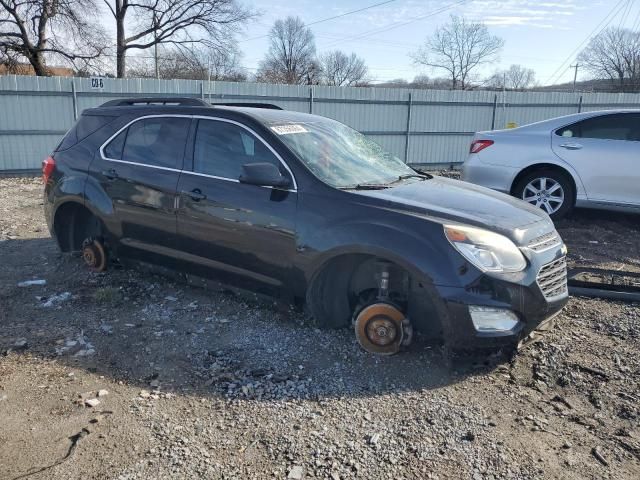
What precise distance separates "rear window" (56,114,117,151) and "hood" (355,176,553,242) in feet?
9.22

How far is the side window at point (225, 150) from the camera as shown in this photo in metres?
4.18

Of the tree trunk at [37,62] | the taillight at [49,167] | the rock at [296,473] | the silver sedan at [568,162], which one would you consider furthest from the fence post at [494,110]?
the tree trunk at [37,62]

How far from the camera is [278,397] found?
3.25 metres

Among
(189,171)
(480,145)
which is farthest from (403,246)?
(480,145)

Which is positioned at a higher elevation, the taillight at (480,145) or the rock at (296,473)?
the taillight at (480,145)

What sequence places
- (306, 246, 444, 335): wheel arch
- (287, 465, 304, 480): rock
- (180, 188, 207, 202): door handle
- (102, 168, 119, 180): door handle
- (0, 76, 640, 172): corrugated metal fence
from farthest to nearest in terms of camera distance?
(0, 76, 640, 172): corrugated metal fence
(102, 168, 119, 180): door handle
(180, 188, 207, 202): door handle
(306, 246, 444, 335): wheel arch
(287, 465, 304, 480): rock

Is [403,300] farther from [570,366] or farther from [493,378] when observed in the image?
[570,366]

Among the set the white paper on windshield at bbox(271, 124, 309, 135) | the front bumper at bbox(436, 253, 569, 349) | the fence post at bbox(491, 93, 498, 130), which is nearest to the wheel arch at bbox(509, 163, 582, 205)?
the white paper on windshield at bbox(271, 124, 309, 135)

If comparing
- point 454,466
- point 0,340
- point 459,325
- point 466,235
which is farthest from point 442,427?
point 0,340

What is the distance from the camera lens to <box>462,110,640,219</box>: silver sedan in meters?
7.29

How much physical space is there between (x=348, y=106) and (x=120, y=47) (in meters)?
23.1

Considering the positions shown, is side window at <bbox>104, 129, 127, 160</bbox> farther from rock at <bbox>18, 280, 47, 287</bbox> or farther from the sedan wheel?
the sedan wheel

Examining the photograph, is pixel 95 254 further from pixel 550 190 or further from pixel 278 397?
pixel 550 190

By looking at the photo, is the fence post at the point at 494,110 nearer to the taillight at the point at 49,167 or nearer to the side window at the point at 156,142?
the side window at the point at 156,142
